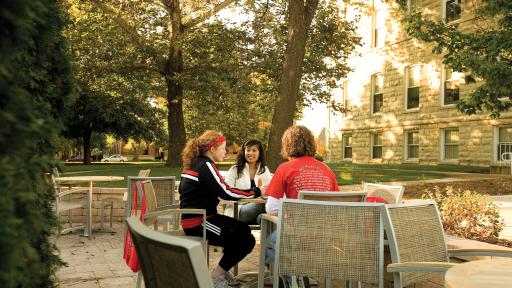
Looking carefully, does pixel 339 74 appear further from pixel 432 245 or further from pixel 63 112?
pixel 63 112

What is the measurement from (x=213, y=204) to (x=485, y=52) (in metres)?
7.72

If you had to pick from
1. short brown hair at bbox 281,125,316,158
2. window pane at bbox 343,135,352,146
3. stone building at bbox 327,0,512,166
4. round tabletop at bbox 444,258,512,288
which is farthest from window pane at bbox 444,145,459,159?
round tabletop at bbox 444,258,512,288

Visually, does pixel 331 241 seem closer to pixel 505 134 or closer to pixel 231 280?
pixel 231 280

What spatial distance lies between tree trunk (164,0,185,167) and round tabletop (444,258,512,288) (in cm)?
1776

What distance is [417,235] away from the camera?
323 centimetres

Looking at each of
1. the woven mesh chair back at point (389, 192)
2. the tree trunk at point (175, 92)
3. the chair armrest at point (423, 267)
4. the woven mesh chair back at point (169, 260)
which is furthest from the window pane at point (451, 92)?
the woven mesh chair back at point (169, 260)

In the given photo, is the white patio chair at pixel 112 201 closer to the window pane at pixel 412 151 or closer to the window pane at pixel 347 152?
the window pane at pixel 412 151

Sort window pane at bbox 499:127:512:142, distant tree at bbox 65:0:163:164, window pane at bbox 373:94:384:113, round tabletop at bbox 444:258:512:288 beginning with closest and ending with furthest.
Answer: round tabletop at bbox 444:258:512:288 → distant tree at bbox 65:0:163:164 → window pane at bbox 499:127:512:142 → window pane at bbox 373:94:384:113

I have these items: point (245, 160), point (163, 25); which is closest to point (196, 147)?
point (245, 160)

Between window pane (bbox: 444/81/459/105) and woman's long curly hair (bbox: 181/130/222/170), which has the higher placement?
window pane (bbox: 444/81/459/105)

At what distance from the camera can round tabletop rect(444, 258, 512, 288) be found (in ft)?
6.94

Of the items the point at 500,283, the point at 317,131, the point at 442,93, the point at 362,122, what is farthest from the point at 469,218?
the point at 317,131

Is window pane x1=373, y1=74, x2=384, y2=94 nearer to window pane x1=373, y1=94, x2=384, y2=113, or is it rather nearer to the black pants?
window pane x1=373, y1=94, x2=384, y2=113

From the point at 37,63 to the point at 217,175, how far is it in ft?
10.2
